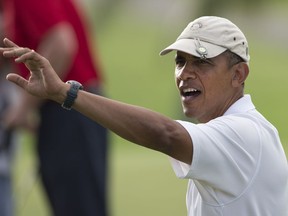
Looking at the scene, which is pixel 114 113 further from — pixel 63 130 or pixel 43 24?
pixel 43 24

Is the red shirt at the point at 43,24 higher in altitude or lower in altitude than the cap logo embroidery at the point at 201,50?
lower

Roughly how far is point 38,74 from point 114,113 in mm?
326

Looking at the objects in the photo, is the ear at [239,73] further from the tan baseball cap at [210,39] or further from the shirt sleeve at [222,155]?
the shirt sleeve at [222,155]

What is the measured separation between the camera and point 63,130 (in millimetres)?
7500

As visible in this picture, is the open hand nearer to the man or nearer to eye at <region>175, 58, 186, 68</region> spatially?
the man

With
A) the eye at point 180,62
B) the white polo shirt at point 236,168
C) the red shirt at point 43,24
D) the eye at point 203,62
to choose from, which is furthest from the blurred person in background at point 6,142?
the white polo shirt at point 236,168

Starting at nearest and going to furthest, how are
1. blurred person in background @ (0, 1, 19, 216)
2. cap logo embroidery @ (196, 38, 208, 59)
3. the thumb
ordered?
the thumb < cap logo embroidery @ (196, 38, 208, 59) < blurred person in background @ (0, 1, 19, 216)

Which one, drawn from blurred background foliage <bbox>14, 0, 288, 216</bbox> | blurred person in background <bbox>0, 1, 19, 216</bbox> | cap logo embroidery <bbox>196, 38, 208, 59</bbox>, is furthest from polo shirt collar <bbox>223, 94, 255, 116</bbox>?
blurred background foliage <bbox>14, 0, 288, 216</bbox>

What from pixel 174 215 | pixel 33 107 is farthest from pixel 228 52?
pixel 174 215

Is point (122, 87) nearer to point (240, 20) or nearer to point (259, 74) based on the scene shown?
point (259, 74)

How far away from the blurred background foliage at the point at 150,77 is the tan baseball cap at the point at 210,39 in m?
3.79

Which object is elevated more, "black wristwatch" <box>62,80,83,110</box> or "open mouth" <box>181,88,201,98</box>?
"black wristwatch" <box>62,80,83,110</box>

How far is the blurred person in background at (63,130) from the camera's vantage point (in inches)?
295

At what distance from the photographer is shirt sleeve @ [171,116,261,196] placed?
15.1 feet
